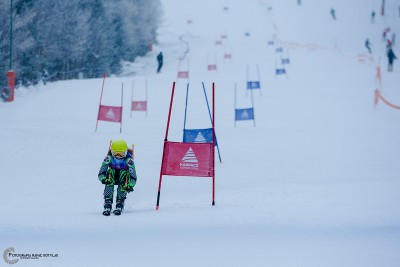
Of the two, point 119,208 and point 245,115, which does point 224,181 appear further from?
point 245,115

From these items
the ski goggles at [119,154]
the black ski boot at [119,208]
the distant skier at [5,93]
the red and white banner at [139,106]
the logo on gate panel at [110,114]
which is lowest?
the black ski boot at [119,208]

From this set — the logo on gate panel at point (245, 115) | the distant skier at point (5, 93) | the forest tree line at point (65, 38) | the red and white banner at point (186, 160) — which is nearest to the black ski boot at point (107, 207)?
the red and white banner at point (186, 160)

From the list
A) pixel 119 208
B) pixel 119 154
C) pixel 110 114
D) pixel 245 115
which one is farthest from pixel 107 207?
pixel 245 115

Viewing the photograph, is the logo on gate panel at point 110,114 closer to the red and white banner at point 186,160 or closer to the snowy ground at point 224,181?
the snowy ground at point 224,181

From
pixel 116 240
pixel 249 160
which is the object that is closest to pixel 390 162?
pixel 249 160

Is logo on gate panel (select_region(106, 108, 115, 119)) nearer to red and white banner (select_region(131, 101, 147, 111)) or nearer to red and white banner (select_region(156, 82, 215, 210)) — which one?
red and white banner (select_region(131, 101, 147, 111))

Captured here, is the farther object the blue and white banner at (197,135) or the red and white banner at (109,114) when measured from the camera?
the red and white banner at (109,114)

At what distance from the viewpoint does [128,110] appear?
20281mm

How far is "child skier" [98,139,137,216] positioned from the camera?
716cm

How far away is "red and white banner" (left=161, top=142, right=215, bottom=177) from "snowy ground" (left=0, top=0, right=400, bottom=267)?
2.08ft

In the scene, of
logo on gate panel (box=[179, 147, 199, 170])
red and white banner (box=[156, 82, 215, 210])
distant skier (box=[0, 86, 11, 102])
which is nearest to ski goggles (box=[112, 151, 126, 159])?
red and white banner (box=[156, 82, 215, 210])

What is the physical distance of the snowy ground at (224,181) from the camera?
18.2ft

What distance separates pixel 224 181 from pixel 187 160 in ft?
10.4

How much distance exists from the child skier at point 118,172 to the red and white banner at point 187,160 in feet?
1.80
